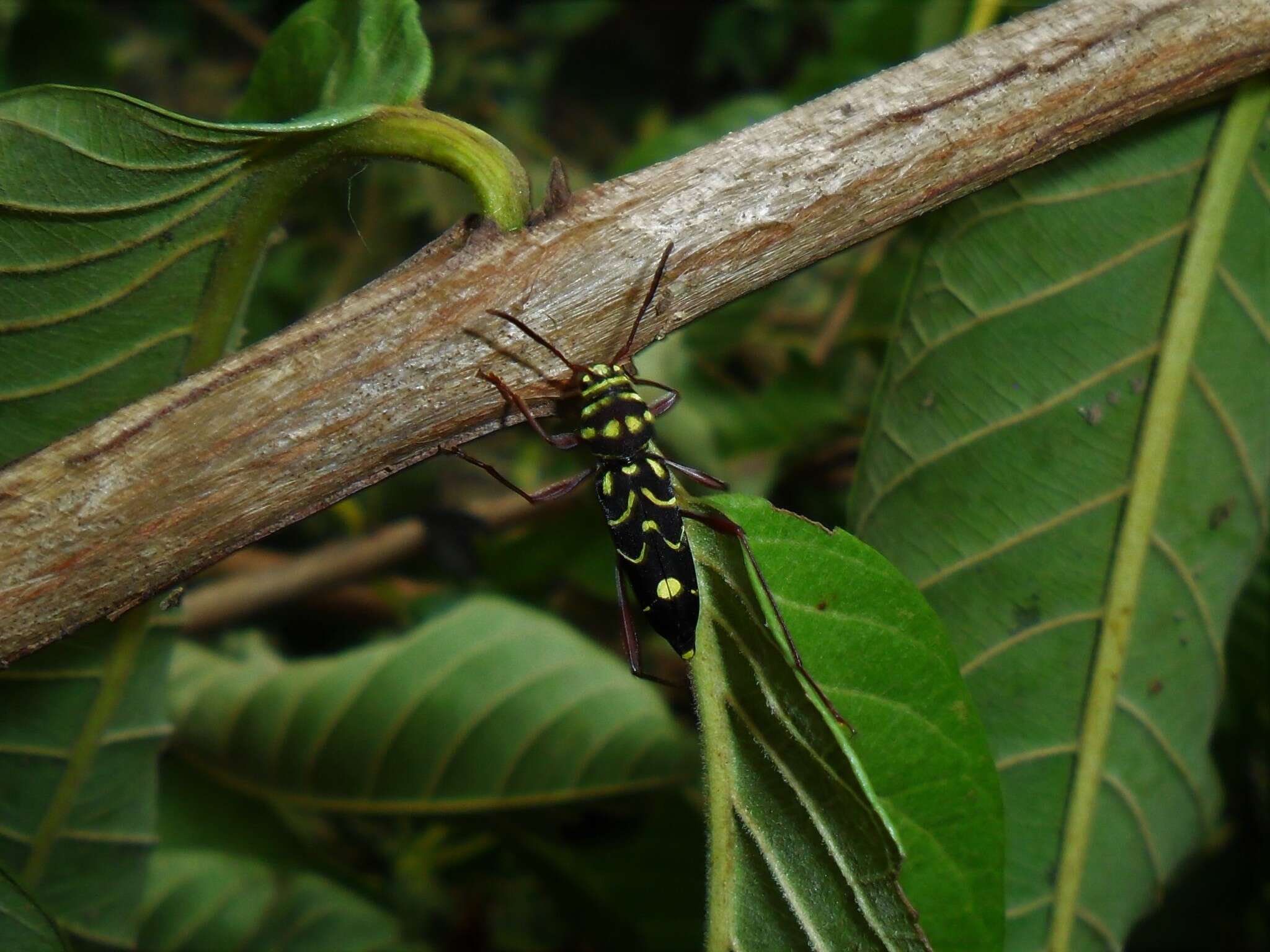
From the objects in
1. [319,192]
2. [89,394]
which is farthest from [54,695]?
[319,192]

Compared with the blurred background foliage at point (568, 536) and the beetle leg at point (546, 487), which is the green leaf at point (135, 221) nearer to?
the blurred background foliage at point (568, 536)

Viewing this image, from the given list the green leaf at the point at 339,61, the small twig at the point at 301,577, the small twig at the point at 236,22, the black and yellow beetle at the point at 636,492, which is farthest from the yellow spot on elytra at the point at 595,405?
the small twig at the point at 236,22

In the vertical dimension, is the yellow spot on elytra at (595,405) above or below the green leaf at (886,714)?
above

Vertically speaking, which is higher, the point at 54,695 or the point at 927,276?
the point at 927,276

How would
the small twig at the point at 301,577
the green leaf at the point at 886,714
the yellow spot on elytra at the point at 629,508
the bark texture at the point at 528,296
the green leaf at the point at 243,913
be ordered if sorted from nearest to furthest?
the bark texture at the point at 528,296 < the green leaf at the point at 886,714 < the yellow spot on elytra at the point at 629,508 < the green leaf at the point at 243,913 < the small twig at the point at 301,577

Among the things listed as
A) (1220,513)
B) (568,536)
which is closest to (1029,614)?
(1220,513)

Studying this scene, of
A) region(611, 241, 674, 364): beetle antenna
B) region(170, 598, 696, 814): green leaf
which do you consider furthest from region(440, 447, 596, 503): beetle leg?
region(170, 598, 696, 814): green leaf

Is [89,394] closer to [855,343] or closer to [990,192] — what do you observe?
[990,192]

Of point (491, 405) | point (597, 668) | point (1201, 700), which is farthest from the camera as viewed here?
point (597, 668)
